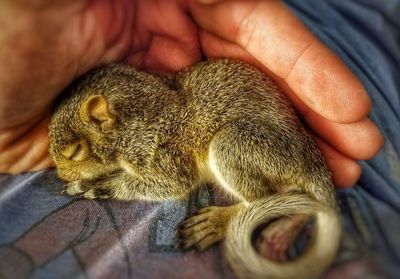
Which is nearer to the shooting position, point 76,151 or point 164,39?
point 76,151

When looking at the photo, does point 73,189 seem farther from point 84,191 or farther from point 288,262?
point 288,262

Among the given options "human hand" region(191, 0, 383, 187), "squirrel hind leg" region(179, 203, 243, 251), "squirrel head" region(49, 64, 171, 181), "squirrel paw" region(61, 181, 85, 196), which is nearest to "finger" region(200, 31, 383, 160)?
"human hand" region(191, 0, 383, 187)

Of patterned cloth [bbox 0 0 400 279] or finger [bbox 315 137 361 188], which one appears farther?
finger [bbox 315 137 361 188]

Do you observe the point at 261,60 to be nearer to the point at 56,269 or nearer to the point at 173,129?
the point at 173,129

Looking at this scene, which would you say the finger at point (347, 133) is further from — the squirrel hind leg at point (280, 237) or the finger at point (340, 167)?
the squirrel hind leg at point (280, 237)

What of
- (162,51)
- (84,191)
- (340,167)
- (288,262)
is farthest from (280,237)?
(162,51)

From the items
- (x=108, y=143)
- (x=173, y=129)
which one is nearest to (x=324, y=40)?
(x=173, y=129)

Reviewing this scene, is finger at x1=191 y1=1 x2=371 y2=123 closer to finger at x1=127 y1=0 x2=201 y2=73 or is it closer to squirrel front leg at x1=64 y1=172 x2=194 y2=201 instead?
finger at x1=127 y1=0 x2=201 y2=73
